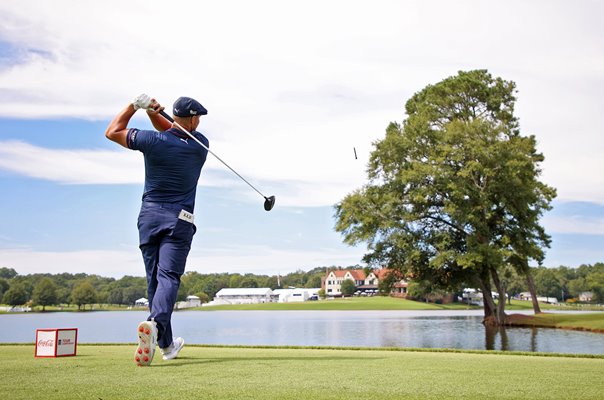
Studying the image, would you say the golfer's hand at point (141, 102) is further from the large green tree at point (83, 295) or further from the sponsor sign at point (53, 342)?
the large green tree at point (83, 295)

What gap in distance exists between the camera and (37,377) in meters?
5.04

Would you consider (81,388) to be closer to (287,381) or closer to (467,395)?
(287,381)

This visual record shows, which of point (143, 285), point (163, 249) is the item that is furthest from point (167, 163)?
point (143, 285)

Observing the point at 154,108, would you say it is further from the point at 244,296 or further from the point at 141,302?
the point at 244,296

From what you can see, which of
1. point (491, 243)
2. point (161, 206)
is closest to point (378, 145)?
point (491, 243)

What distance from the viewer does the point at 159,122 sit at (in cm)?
697

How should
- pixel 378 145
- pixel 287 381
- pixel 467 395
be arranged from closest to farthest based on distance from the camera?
1. pixel 467 395
2. pixel 287 381
3. pixel 378 145

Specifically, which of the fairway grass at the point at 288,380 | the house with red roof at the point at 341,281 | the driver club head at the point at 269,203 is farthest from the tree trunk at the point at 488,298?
the house with red roof at the point at 341,281

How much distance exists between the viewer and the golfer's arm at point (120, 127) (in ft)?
21.4

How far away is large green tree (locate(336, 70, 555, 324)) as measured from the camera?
37.4 meters

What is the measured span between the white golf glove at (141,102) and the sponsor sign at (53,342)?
2.89 metres

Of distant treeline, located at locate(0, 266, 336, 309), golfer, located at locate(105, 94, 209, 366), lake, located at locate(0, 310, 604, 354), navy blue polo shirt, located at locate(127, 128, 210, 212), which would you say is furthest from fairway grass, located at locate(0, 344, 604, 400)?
distant treeline, located at locate(0, 266, 336, 309)

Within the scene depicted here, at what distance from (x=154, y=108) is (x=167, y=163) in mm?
653

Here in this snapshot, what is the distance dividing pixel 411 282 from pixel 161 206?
37.0m
